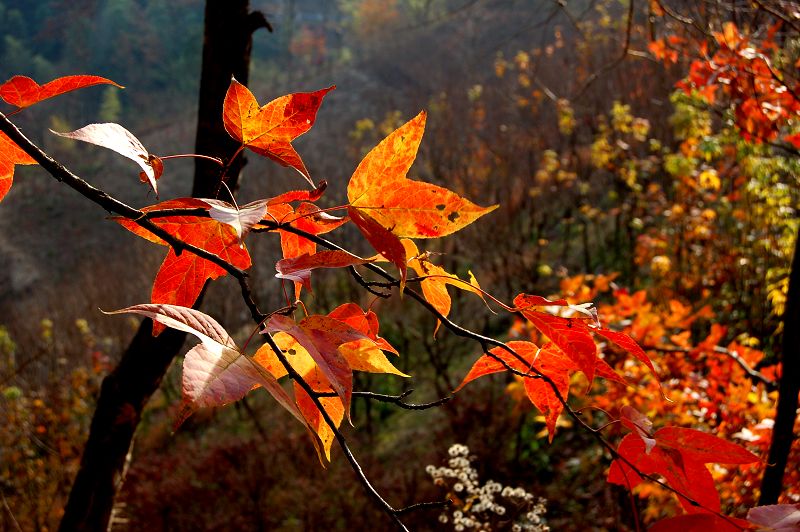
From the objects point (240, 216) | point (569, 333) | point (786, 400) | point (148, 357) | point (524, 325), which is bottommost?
point (524, 325)

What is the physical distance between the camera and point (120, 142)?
17.9 inches

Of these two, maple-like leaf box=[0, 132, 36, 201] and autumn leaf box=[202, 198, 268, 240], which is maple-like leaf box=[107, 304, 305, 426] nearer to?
autumn leaf box=[202, 198, 268, 240]

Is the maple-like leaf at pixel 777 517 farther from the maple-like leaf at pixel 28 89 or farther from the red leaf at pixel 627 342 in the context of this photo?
the maple-like leaf at pixel 28 89

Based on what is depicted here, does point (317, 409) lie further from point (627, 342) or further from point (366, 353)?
point (627, 342)

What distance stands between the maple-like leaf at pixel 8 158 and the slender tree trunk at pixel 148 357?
2.25 feet

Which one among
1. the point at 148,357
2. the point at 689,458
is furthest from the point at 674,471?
the point at 148,357

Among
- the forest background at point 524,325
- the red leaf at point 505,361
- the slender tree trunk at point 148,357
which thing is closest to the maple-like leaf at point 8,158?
the red leaf at point 505,361

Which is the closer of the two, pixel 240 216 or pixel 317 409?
pixel 240 216

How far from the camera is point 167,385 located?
7.30 meters

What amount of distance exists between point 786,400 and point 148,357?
3.66 feet

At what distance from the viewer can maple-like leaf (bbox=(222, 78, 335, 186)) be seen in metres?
0.52

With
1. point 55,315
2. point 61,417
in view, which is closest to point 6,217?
point 55,315

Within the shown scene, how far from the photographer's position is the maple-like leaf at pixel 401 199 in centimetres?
47

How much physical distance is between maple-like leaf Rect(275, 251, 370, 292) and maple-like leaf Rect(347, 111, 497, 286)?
3 centimetres
